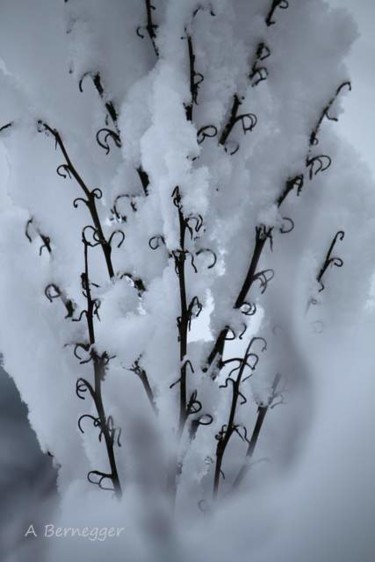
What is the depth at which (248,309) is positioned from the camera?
943mm

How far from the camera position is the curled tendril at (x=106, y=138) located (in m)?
0.92

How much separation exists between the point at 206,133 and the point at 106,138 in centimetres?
22

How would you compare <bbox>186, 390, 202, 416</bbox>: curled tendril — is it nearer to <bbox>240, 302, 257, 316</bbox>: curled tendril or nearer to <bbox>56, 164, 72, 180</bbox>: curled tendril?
<bbox>240, 302, 257, 316</bbox>: curled tendril

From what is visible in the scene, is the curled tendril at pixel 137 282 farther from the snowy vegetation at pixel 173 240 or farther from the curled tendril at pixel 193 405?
the curled tendril at pixel 193 405

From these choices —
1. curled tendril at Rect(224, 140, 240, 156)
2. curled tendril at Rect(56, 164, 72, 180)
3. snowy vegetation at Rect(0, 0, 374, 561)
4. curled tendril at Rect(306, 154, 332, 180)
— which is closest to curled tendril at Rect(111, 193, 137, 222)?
snowy vegetation at Rect(0, 0, 374, 561)

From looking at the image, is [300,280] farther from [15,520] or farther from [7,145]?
[15,520]

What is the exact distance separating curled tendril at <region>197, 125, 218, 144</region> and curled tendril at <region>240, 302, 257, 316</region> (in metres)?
0.35

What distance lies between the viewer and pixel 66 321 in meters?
0.96

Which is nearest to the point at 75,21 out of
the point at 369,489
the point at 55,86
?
the point at 55,86

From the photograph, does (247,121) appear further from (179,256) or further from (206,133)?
(179,256)

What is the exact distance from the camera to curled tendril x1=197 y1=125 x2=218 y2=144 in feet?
2.84

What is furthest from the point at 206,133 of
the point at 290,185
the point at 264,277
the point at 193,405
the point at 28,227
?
the point at 193,405

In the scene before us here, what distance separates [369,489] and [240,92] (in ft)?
2.67

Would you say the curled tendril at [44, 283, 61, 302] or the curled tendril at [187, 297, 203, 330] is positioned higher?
the curled tendril at [44, 283, 61, 302]
